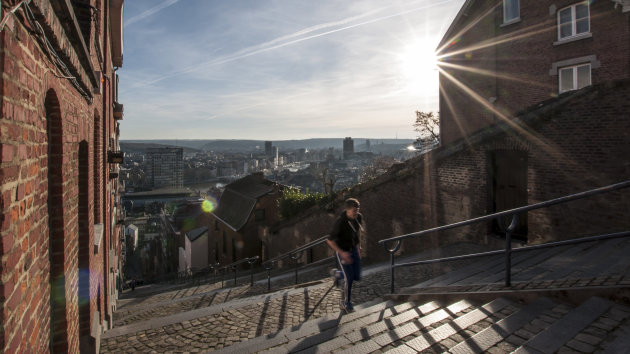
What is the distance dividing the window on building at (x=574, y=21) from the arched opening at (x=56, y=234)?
1649cm

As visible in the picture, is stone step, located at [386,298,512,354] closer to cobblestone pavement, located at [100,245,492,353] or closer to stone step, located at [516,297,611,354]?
stone step, located at [516,297,611,354]

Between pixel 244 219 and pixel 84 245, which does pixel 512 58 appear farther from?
pixel 244 219

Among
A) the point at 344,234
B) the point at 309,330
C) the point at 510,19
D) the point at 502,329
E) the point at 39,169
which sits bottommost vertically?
the point at 309,330

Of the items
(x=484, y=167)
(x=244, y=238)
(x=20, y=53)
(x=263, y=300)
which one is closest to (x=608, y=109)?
(x=484, y=167)

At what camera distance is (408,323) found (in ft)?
13.5

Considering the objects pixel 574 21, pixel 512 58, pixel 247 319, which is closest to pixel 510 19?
pixel 512 58

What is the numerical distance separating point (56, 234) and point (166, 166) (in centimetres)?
13786

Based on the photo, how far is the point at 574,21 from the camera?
1345 cm

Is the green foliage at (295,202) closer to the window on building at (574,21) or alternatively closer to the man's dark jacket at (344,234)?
the man's dark jacket at (344,234)

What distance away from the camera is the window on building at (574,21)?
13.2m

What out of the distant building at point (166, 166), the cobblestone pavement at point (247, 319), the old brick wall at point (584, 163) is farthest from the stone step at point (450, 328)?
the distant building at point (166, 166)

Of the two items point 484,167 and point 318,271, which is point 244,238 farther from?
point 484,167

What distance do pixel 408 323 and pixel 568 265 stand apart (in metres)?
2.82

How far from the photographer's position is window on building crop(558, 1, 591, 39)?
43.2ft
